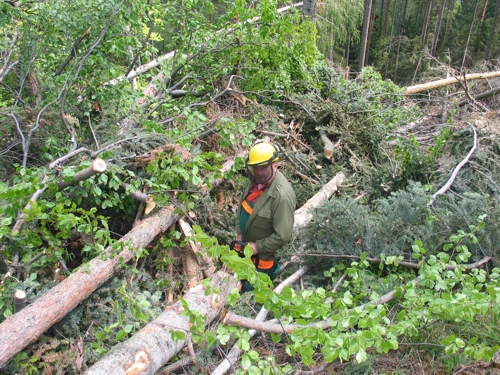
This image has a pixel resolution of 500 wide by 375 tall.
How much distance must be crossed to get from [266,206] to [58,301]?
1.90 m

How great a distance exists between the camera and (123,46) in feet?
14.8

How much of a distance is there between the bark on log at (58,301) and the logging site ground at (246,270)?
1cm

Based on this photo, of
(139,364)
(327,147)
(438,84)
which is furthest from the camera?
(438,84)

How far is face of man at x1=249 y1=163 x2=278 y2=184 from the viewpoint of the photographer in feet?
11.1

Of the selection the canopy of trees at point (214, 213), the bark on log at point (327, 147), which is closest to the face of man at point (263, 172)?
the canopy of trees at point (214, 213)

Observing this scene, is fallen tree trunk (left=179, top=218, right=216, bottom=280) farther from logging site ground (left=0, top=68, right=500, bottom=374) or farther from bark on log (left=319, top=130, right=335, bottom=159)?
bark on log (left=319, top=130, right=335, bottom=159)

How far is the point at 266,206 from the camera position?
3.51 metres

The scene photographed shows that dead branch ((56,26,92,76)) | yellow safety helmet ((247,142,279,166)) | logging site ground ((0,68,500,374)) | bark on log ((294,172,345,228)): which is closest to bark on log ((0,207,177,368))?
logging site ground ((0,68,500,374))

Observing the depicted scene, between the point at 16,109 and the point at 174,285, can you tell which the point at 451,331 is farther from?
the point at 16,109

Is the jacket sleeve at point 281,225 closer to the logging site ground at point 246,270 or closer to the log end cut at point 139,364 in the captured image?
the logging site ground at point 246,270

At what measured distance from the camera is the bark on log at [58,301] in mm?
2400

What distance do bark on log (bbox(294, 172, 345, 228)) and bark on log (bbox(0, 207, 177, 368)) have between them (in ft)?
6.05

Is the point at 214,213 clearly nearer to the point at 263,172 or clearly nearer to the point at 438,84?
the point at 263,172

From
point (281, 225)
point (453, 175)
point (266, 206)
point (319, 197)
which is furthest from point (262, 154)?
point (453, 175)
